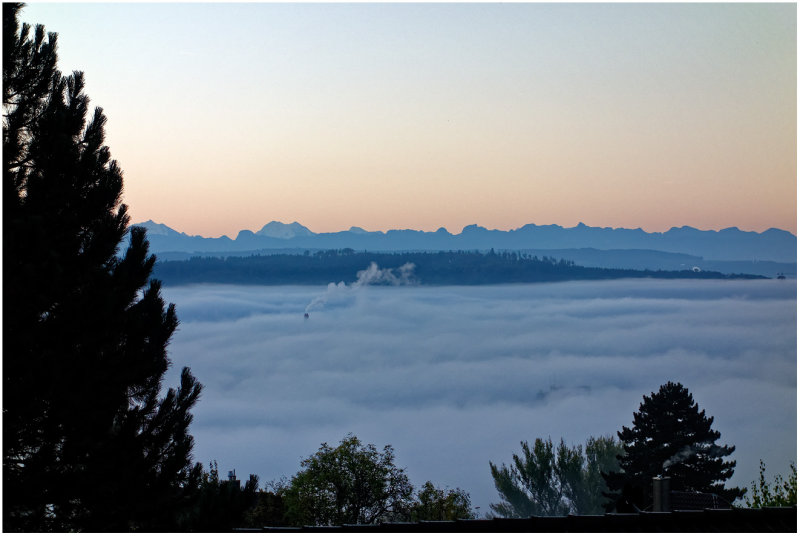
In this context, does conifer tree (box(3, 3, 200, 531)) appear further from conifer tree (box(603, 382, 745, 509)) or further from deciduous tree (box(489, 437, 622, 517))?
deciduous tree (box(489, 437, 622, 517))

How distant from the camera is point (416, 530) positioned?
8.46 metres

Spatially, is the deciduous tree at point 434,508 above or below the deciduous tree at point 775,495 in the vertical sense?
below

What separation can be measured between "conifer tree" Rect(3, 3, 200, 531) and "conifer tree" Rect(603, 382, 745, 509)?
32.5 m

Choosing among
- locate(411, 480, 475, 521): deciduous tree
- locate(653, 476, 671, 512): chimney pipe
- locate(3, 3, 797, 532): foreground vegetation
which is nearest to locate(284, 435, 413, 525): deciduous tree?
locate(411, 480, 475, 521): deciduous tree

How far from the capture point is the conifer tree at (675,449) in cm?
3869

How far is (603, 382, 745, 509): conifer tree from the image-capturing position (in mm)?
38688

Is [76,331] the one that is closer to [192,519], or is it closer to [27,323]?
[27,323]

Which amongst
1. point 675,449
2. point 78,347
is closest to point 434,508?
point 675,449

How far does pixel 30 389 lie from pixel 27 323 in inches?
30.4

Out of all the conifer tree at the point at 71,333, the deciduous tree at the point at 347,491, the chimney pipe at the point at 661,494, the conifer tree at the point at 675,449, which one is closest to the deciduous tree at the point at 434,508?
the deciduous tree at the point at 347,491

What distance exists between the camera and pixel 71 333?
9812 mm

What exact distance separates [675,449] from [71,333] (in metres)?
36.7

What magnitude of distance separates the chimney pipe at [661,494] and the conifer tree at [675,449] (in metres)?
25.3

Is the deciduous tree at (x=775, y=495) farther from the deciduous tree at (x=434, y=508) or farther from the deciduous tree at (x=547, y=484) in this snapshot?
the deciduous tree at (x=547, y=484)
